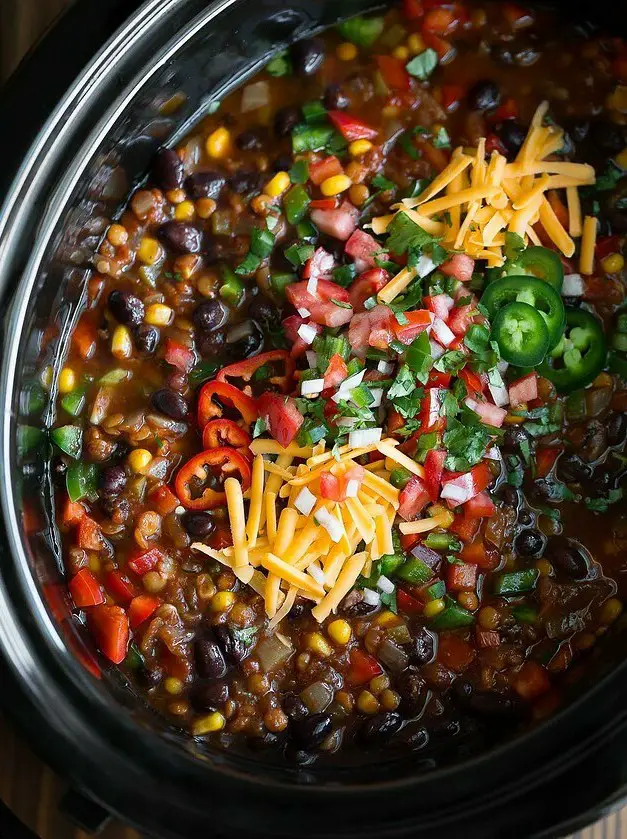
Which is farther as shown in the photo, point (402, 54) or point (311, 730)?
point (402, 54)

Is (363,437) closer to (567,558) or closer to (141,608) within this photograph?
(567,558)

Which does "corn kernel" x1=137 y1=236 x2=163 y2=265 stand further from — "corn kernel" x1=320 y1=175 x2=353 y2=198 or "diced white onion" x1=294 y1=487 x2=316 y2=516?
"diced white onion" x1=294 y1=487 x2=316 y2=516

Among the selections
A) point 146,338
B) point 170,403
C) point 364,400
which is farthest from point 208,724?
point 146,338

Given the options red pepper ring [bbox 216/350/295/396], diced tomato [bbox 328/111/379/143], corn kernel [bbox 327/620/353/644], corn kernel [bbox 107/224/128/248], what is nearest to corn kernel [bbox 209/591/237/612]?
corn kernel [bbox 327/620/353/644]

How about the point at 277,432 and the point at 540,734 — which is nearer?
the point at 540,734

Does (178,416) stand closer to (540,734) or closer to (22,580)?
(22,580)

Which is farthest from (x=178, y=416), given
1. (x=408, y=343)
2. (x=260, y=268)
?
(x=408, y=343)
